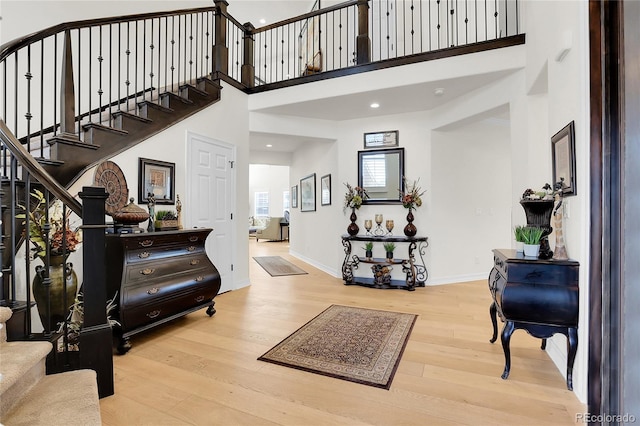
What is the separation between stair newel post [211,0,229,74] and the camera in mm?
4039

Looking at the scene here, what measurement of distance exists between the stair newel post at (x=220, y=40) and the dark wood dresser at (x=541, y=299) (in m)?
4.02

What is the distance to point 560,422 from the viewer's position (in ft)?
5.12

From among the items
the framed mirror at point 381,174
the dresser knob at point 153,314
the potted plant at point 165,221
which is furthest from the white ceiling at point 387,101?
the dresser knob at point 153,314

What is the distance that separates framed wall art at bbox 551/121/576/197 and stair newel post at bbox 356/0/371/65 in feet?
8.23

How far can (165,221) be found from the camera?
294 centimetres

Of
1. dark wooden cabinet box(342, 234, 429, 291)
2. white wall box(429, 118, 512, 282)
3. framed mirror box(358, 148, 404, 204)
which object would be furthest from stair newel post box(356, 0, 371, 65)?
dark wooden cabinet box(342, 234, 429, 291)

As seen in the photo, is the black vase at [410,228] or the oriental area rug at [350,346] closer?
the oriental area rug at [350,346]

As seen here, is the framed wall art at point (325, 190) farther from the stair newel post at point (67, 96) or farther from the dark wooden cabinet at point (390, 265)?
the stair newel post at point (67, 96)

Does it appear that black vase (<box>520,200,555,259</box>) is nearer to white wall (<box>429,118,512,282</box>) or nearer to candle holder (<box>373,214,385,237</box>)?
white wall (<box>429,118,512,282</box>)

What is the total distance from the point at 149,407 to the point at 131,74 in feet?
15.7

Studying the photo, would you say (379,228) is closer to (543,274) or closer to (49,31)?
(543,274)

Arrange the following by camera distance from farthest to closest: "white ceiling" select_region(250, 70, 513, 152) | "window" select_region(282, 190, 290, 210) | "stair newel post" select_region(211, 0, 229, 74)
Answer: "window" select_region(282, 190, 290, 210), "stair newel post" select_region(211, 0, 229, 74), "white ceiling" select_region(250, 70, 513, 152)

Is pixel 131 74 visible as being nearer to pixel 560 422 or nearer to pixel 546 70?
pixel 546 70

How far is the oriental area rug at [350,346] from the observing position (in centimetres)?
207
